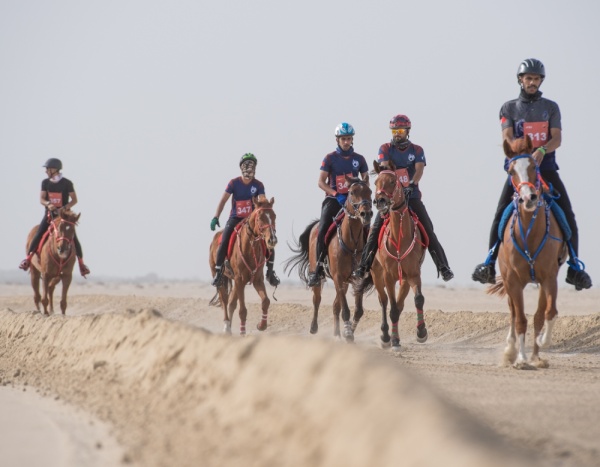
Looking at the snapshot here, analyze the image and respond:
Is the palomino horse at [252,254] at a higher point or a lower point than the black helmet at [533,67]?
lower

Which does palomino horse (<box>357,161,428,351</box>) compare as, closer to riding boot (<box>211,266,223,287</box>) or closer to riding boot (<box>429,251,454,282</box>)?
riding boot (<box>429,251,454,282</box>)

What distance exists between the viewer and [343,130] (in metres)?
17.2

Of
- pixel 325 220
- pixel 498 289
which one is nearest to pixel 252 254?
pixel 325 220

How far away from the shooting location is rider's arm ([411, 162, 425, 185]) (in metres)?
15.7

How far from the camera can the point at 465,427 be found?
4.95 metres

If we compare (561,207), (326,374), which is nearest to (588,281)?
(561,207)

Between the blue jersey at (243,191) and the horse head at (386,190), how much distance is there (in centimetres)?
469

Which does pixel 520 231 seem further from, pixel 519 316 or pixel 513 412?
pixel 513 412

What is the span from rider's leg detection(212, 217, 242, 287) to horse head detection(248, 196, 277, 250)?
32.4 inches

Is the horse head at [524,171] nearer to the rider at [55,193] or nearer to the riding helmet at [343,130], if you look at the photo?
the riding helmet at [343,130]

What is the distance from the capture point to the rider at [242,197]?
63.4 ft

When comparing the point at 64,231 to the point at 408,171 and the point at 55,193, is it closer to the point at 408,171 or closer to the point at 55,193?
the point at 55,193

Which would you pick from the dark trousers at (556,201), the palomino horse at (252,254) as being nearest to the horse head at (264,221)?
the palomino horse at (252,254)

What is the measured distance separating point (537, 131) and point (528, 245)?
1.56 m
